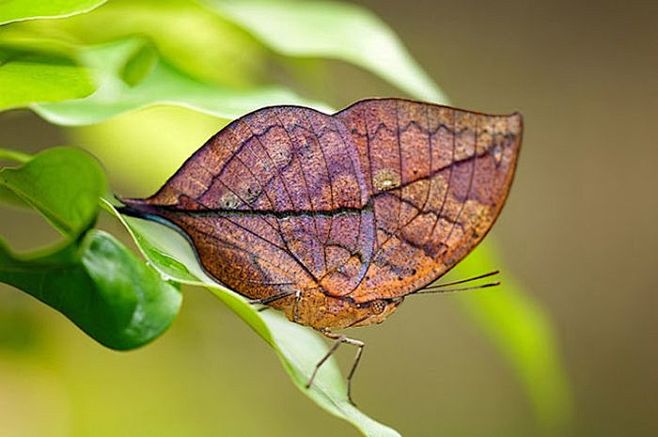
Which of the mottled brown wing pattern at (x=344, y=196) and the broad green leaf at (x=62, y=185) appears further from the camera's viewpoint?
the mottled brown wing pattern at (x=344, y=196)

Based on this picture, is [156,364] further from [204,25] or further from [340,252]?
[340,252]

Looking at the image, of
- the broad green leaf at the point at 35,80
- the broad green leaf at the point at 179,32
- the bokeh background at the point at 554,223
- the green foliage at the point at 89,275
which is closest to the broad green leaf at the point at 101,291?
the green foliage at the point at 89,275

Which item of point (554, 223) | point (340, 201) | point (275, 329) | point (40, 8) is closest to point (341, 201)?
point (340, 201)

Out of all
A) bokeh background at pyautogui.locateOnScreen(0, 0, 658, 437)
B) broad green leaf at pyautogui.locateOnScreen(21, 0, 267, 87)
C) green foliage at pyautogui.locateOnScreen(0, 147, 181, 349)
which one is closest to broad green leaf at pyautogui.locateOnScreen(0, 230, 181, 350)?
green foliage at pyautogui.locateOnScreen(0, 147, 181, 349)

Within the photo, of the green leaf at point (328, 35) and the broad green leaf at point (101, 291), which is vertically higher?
the green leaf at point (328, 35)

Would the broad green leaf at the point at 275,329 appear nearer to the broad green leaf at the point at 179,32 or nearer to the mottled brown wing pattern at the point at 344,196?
the mottled brown wing pattern at the point at 344,196

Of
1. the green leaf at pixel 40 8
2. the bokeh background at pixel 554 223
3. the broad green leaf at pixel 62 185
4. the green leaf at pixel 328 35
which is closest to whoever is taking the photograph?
the broad green leaf at pixel 62 185

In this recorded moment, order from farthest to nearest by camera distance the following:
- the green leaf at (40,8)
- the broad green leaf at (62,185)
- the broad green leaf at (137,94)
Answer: the broad green leaf at (137,94), the green leaf at (40,8), the broad green leaf at (62,185)
